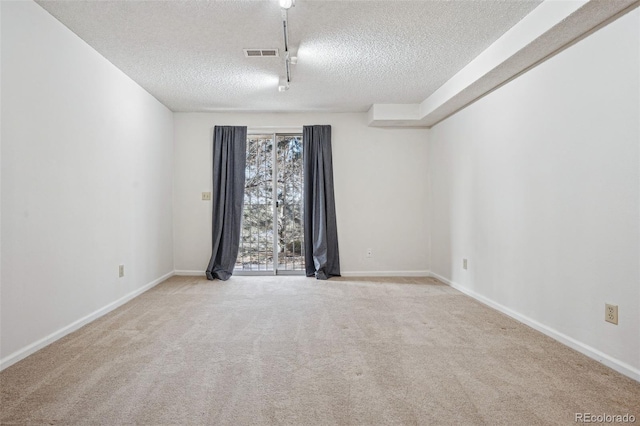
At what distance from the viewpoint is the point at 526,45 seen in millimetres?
2525

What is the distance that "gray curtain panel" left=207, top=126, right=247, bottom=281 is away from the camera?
4953 millimetres

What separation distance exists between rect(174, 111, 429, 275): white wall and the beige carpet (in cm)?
183

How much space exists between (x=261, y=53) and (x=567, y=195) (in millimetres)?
2764

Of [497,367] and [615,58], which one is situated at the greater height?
[615,58]

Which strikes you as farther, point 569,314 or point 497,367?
point 569,314

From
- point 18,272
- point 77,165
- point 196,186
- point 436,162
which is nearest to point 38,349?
point 18,272

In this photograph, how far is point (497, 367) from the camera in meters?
2.14

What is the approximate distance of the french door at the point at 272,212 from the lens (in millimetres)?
5246

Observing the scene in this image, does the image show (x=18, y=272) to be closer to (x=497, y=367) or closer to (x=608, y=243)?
(x=497, y=367)

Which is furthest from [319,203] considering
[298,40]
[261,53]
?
[298,40]

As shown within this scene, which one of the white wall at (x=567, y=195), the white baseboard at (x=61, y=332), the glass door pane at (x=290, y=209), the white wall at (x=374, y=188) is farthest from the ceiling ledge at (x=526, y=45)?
the white baseboard at (x=61, y=332)

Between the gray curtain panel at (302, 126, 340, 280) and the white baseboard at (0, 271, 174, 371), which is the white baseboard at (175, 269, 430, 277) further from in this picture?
the white baseboard at (0, 271, 174, 371)

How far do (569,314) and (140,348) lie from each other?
3.09 metres

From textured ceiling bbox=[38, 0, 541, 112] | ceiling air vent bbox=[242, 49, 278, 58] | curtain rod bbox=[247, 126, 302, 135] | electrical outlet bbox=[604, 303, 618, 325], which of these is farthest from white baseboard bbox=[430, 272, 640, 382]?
curtain rod bbox=[247, 126, 302, 135]
